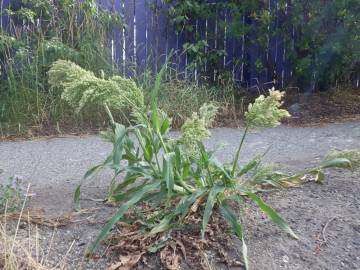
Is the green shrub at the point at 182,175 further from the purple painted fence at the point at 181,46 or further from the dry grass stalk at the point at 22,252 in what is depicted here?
the purple painted fence at the point at 181,46

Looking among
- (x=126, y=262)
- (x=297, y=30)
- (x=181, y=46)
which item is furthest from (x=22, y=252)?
(x=181, y=46)

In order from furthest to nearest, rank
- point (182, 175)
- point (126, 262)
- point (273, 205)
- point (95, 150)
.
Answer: point (95, 150) → point (273, 205) → point (182, 175) → point (126, 262)

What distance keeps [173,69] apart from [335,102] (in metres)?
2.06

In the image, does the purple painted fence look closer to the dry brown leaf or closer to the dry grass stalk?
the dry grass stalk

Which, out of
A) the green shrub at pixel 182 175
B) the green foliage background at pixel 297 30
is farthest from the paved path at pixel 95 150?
the green foliage background at pixel 297 30

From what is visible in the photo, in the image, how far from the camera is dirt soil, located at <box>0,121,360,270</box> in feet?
9.28

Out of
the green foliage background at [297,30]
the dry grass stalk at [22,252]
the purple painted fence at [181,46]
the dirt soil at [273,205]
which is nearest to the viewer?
the dry grass stalk at [22,252]

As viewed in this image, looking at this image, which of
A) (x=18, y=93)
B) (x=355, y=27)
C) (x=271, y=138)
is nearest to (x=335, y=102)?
(x=355, y=27)

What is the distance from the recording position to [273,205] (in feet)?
10.9

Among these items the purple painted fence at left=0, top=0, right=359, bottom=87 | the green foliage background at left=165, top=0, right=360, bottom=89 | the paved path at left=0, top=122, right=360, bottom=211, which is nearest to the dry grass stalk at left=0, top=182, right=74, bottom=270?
the paved path at left=0, top=122, right=360, bottom=211

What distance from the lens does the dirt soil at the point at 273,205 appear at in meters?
2.83

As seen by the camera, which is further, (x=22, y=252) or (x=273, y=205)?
(x=273, y=205)

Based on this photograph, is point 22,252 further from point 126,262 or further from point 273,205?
point 273,205

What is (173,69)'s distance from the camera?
747cm
